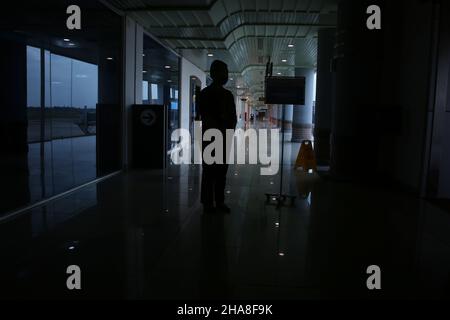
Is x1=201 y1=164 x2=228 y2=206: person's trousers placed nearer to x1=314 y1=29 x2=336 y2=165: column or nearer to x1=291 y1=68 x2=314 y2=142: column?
x1=314 y1=29 x2=336 y2=165: column

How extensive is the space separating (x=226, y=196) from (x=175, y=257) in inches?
98.4

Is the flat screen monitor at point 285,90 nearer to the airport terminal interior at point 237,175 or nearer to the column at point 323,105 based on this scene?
the airport terminal interior at point 237,175

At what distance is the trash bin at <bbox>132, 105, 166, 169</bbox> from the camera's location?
7883 mm

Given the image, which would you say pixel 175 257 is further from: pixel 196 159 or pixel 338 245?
pixel 196 159

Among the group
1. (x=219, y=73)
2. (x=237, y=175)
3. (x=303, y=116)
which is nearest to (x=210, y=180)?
(x=219, y=73)

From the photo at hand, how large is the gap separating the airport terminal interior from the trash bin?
25 mm

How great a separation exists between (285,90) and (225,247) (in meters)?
2.63

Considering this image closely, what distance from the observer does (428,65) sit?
5.42 m

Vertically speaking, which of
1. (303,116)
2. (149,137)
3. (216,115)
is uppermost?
(303,116)

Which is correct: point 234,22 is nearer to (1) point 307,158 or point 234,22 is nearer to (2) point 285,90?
(1) point 307,158

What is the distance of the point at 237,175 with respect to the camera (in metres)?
7.46

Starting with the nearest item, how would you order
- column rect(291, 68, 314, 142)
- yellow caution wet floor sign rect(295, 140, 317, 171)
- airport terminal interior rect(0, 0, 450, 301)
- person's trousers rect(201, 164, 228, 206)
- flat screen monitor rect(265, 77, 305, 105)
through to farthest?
airport terminal interior rect(0, 0, 450, 301) → person's trousers rect(201, 164, 228, 206) → flat screen monitor rect(265, 77, 305, 105) → yellow caution wet floor sign rect(295, 140, 317, 171) → column rect(291, 68, 314, 142)

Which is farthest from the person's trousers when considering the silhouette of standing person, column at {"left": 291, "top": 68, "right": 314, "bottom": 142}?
column at {"left": 291, "top": 68, "right": 314, "bottom": 142}
